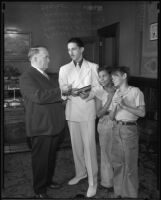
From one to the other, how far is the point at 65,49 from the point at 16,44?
0.34m

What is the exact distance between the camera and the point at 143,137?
75.1 inches

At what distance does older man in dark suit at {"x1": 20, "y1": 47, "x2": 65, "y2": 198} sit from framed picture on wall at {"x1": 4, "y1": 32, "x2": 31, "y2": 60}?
0.05 meters

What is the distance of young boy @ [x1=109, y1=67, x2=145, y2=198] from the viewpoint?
162cm

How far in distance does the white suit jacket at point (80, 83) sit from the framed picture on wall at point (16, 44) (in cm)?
26

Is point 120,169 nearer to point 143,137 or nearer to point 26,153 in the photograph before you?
point 143,137

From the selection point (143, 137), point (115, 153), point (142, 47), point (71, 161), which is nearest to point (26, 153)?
point (71, 161)

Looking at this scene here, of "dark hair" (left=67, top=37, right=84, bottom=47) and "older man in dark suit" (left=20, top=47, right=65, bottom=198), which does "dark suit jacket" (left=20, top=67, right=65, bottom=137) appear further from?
"dark hair" (left=67, top=37, right=84, bottom=47)

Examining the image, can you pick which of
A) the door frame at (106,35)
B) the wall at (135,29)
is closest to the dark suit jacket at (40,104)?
the door frame at (106,35)

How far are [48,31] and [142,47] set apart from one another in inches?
28.7

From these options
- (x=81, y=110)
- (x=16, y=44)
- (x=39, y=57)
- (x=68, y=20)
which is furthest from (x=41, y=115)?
(x=68, y=20)

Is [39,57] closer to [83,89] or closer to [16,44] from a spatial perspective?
[16,44]

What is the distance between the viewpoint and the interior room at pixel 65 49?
62.1 inches

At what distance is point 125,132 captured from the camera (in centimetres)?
167

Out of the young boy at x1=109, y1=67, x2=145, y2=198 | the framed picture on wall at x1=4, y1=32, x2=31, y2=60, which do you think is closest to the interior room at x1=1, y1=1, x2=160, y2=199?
the framed picture on wall at x1=4, y1=32, x2=31, y2=60
